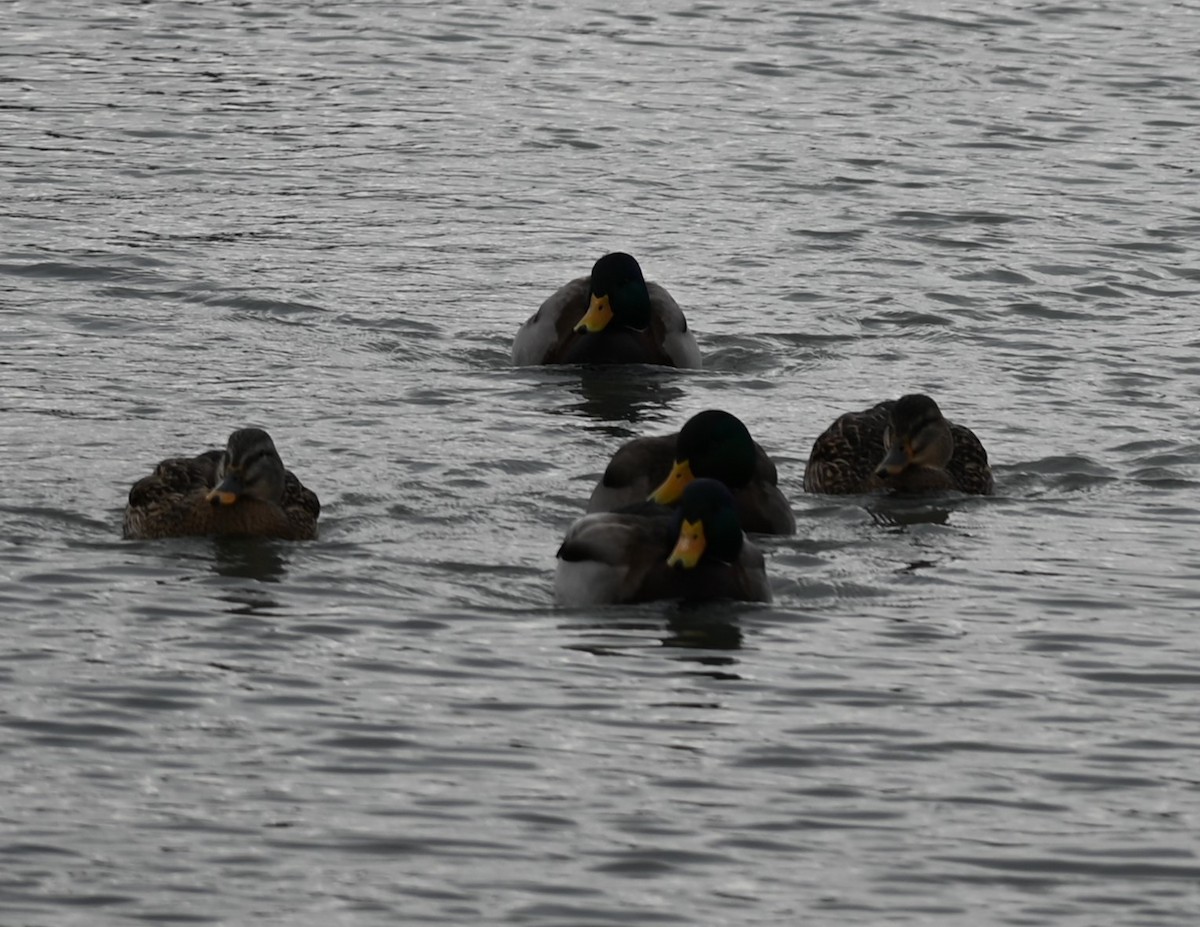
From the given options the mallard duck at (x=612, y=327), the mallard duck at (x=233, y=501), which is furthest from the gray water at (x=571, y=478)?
the mallard duck at (x=612, y=327)

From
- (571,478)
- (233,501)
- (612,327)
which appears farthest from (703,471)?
(612,327)

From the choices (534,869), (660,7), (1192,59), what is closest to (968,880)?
(534,869)

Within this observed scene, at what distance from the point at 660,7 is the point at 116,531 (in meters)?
20.1

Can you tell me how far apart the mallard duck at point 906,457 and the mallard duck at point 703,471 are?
91cm

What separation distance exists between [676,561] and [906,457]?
9.22ft

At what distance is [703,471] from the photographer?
537 inches

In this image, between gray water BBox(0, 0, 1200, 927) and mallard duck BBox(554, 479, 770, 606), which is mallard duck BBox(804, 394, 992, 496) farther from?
mallard duck BBox(554, 479, 770, 606)

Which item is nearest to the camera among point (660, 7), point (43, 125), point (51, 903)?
point (51, 903)

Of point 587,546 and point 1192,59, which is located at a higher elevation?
point 1192,59

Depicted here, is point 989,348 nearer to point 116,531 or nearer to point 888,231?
point 888,231

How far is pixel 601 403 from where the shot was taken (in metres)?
17.8

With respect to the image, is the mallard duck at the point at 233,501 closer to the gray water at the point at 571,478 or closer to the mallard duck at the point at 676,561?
the gray water at the point at 571,478

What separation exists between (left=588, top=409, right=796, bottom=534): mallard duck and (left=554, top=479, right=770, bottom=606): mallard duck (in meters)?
0.96

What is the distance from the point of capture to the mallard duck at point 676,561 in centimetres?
1255
